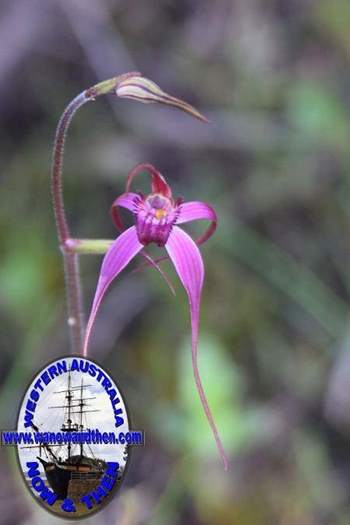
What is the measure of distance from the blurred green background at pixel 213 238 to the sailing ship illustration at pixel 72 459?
554mm

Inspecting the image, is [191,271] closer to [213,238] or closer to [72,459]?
[72,459]

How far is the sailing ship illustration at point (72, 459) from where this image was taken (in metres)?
1.22

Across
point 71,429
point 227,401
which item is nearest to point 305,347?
point 227,401

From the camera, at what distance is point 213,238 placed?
2564mm

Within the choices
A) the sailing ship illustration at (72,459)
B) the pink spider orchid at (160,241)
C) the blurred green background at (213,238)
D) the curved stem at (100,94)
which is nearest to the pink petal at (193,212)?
the pink spider orchid at (160,241)

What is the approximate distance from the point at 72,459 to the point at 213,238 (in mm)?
1427

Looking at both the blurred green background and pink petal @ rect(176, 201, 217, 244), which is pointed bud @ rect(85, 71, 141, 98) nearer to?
pink petal @ rect(176, 201, 217, 244)

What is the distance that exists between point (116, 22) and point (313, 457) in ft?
6.13

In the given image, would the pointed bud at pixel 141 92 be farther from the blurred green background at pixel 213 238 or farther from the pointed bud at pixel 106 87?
the blurred green background at pixel 213 238

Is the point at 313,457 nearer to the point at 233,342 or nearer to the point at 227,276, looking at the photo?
the point at 233,342

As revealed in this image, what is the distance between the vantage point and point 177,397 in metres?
2.31

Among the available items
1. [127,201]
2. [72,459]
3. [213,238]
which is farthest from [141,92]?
[213,238]

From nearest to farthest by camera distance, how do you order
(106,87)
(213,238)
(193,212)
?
1. (106,87)
2. (193,212)
3. (213,238)

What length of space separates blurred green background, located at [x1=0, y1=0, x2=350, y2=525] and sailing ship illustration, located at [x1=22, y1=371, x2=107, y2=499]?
554 millimetres
